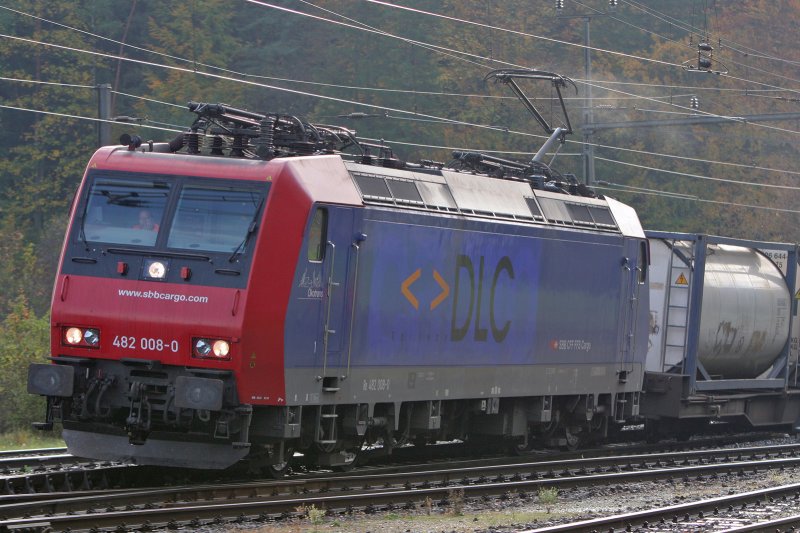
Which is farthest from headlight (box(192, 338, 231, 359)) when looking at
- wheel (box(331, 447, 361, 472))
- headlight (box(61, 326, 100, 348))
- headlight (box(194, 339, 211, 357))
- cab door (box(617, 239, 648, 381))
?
cab door (box(617, 239, 648, 381))

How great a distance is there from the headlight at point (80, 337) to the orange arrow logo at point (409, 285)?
3702 millimetres

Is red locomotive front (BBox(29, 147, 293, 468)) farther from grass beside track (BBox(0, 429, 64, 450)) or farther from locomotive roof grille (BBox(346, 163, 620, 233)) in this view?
grass beside track (BBox(0, 429, 64, 450))

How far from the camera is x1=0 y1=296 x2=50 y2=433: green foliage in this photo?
21.9 meters

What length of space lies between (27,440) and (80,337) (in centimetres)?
715

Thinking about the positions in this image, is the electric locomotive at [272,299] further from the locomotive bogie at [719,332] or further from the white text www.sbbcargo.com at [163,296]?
the locomotive bogie at [719,332]

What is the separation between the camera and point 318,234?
14.6 m

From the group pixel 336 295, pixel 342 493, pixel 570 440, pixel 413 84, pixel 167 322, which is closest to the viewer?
pixel 167 322

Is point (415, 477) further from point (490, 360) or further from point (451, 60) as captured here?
point (451, 60)

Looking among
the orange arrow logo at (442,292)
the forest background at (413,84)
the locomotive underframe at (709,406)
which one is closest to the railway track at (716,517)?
the orange arrow logo at (442,292)

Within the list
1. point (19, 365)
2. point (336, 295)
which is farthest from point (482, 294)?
point (19, 365)

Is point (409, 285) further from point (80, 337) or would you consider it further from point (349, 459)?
point (80, 337)

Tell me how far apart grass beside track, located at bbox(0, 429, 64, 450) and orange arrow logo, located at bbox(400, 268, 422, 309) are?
6738 millimetres

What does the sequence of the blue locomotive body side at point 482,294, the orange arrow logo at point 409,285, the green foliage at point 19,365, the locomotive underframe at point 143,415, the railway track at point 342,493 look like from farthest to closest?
1. the green foliage at point 19,365
2. the orange arrow logo at point 409,285
3. the blue locomotive body side at point 482,294
4. the locomotive underframe at point 143,415
5. the railway track at point 342,493

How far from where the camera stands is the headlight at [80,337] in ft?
46.6
